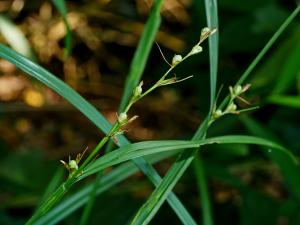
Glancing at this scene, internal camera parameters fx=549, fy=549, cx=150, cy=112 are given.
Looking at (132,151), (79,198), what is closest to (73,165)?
(132,151)

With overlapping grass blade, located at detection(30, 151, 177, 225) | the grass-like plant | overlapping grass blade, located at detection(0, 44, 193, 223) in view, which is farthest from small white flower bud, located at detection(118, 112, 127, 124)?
overlapping grass blade, located at detection(30, 151, 177, 225)

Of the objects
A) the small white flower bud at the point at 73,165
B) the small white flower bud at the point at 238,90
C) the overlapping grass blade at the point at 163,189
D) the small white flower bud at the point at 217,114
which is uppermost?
the small white flower bud at the point at 73,165

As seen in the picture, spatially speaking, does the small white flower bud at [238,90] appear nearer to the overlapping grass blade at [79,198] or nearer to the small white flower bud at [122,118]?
the small white flower bud at [122,118]

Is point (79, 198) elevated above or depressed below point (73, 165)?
below

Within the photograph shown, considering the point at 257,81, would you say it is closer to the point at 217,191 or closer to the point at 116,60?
the point at 217,191

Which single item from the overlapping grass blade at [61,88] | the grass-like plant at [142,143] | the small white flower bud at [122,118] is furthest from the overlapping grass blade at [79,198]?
the small white flower bud at [122,118]

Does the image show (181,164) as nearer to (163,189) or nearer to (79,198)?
(163,189)

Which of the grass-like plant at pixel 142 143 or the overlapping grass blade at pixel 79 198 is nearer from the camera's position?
the grass-like plant at pixel 142 143

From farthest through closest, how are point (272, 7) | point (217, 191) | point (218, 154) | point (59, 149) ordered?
point (59, 149) → point (217, 191) → point (272, 7) → point (218, 154)

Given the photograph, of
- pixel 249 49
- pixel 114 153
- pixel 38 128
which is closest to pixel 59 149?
pixel 38 128

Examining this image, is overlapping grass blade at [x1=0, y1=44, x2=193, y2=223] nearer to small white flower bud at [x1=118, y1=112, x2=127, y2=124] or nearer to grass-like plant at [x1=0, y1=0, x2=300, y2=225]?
grass-like plant at [x1=0, y1=0, x2=300, y2=225]

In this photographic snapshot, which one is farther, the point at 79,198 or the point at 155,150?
the point at 79,198
